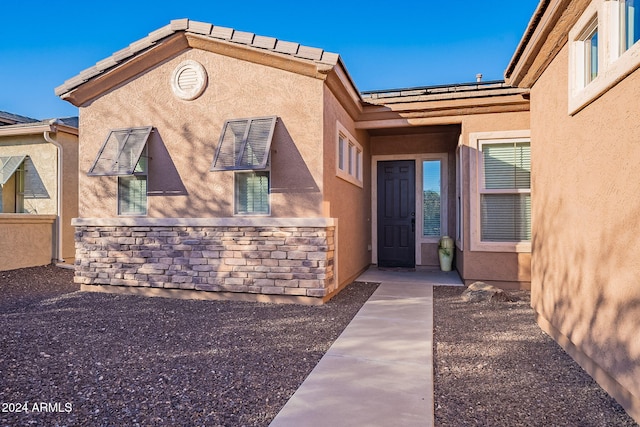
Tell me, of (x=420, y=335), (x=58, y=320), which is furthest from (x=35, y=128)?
(x=420, y=335)

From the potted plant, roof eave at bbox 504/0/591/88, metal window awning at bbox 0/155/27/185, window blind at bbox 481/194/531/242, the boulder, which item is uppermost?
roof eave at bbox 504/0/591/88

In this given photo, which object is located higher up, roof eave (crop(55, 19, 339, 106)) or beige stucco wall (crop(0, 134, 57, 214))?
roof eave (crop(55, 19, 339, 106))

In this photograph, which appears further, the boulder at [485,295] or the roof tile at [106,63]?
the roof tile at [106,63]

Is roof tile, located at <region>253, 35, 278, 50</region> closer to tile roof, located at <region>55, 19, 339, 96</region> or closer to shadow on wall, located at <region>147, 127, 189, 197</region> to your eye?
tile roof, located at <region>55, 19, 339, 96</region>

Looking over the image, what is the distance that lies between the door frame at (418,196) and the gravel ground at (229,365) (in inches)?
129

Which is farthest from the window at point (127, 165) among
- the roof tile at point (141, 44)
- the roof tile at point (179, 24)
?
the roof tile at point (179, 24)

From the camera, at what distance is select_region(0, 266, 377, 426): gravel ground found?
8.22ft

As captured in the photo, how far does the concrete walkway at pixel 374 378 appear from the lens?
2432 mm

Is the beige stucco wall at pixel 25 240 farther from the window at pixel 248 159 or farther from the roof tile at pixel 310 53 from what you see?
the roof tile at pixel 310 53

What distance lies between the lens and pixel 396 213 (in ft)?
29.6

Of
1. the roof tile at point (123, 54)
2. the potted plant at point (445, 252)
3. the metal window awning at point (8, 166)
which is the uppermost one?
the roof tile at point (123, 54)

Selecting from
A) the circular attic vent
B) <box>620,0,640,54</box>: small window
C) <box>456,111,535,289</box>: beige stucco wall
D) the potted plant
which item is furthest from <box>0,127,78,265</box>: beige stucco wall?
<box>620,0,640,54</box>: small window

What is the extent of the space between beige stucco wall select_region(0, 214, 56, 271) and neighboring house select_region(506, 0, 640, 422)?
35.7 feet

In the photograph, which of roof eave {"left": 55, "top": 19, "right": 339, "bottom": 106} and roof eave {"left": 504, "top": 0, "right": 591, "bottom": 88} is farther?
roof eave {"left": 55, "top": 19, "right": 339, "bottom": 106}
